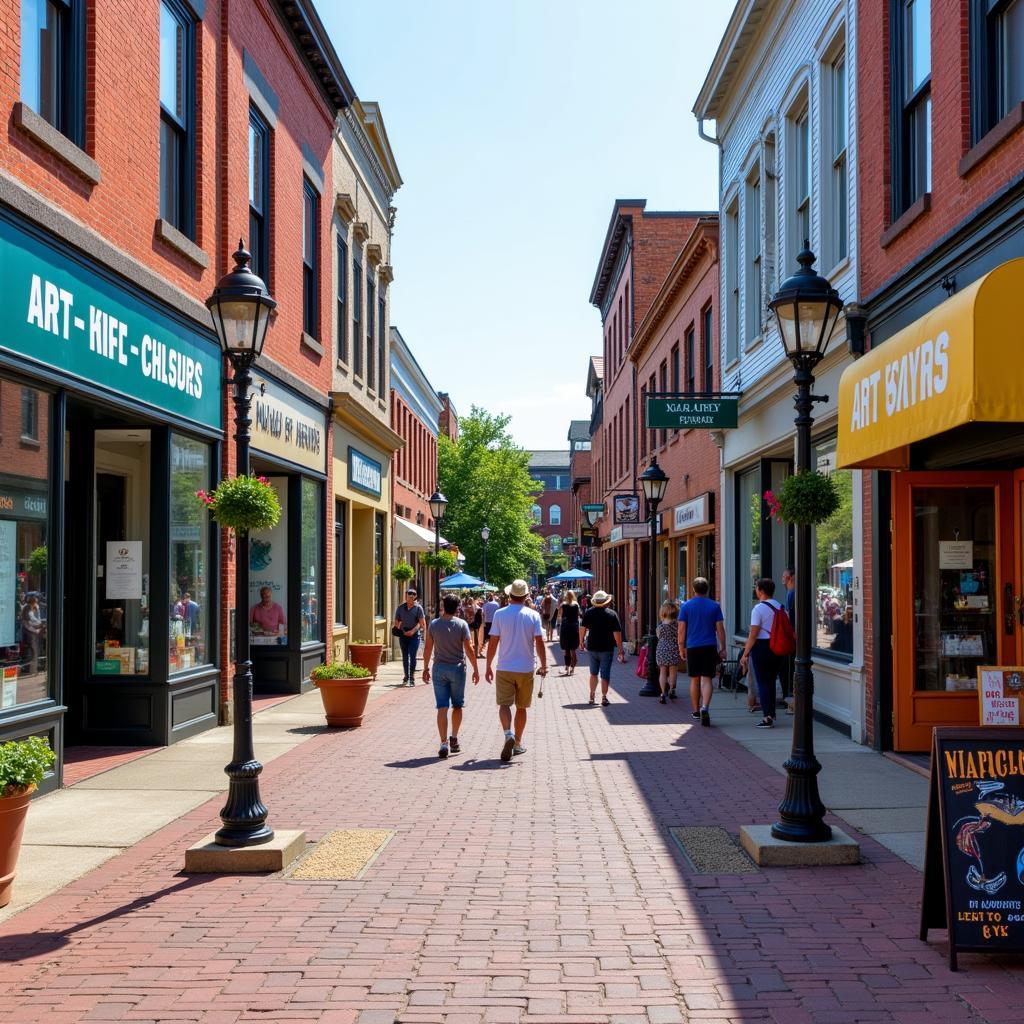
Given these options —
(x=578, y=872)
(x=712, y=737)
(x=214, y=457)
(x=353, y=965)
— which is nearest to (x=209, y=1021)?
(x=353, y=965)

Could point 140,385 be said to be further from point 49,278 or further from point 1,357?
point 1,357

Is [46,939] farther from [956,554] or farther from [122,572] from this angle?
[956,554]

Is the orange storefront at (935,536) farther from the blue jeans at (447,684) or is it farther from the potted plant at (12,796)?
the potted plant at (12,796)

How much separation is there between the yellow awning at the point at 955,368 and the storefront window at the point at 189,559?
7.56 meters

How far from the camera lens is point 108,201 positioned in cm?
1098

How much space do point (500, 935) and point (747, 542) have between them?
14440 mm

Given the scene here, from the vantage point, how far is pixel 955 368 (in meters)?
7.44

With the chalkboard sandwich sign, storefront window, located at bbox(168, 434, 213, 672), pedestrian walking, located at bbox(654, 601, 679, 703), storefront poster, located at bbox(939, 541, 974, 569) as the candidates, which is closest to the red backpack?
storefront poster, located at bbox(939, 541, 974, 569)

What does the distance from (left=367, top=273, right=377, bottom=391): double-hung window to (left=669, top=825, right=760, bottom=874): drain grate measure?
744 inches

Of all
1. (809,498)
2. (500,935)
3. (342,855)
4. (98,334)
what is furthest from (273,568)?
(500,935)

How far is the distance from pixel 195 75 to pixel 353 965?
37.5ft

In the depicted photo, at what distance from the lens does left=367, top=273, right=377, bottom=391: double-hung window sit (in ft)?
85.1

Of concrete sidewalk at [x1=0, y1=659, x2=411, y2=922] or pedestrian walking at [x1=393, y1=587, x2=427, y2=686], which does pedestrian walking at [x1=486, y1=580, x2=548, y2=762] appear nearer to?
concrete sidewalk at [x1=0, y1=659, x2=411, y2=922]

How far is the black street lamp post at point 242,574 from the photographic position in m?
7.45
